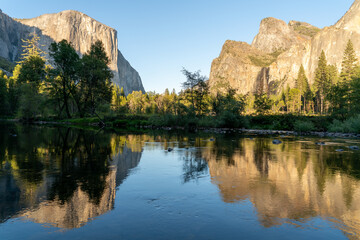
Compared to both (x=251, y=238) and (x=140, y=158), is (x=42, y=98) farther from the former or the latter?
(x=251, y=238)

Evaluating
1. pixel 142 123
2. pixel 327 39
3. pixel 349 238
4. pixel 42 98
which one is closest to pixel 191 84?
pixel 142 123

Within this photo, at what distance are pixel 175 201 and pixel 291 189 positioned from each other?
425 centimetres

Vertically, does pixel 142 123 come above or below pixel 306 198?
above

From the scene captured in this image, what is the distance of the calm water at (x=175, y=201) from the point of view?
5.09 meters

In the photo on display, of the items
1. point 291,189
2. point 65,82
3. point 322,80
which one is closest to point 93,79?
point 65,82

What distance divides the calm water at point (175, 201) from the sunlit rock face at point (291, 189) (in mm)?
27

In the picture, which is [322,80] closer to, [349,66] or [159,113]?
[349,66]

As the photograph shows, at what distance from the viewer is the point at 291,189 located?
8250mm

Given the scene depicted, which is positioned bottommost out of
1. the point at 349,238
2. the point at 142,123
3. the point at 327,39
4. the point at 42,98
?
the point at 349,238

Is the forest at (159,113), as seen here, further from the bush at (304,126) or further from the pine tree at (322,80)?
the pine tree at (322,80)

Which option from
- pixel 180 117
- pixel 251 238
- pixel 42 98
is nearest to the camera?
pixel 251 238

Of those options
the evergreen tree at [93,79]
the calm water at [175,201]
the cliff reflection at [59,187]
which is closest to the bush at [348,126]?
the calm water at [175,201]

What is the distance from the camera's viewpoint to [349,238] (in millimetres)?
4891

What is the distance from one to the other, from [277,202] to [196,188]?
271 centimetres
